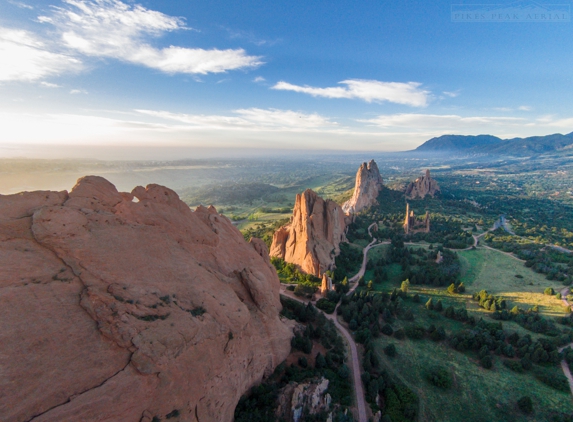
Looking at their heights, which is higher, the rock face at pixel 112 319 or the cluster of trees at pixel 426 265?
the rock face at pixel 112 319

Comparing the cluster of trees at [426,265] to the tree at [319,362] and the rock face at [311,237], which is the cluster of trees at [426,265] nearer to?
the rock face at [311,237]

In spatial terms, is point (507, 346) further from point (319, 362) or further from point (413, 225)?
point (413, 225)

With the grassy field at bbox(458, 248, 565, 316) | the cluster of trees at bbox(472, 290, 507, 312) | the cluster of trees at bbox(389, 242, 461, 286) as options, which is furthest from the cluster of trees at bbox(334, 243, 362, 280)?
the cluster of trees at bbox(472, 290, 507, 312)

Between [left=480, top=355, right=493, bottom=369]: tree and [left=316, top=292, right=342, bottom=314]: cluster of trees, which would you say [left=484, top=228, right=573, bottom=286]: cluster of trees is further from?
[left=316, top=292, right=342, bottom=314]: cluster of trees

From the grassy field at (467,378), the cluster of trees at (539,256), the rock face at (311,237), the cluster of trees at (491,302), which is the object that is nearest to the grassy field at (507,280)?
the grassy field at (467,378)

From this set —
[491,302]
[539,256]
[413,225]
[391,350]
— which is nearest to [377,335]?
[391,350]

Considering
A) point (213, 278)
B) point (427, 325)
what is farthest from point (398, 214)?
point (213, 278)
